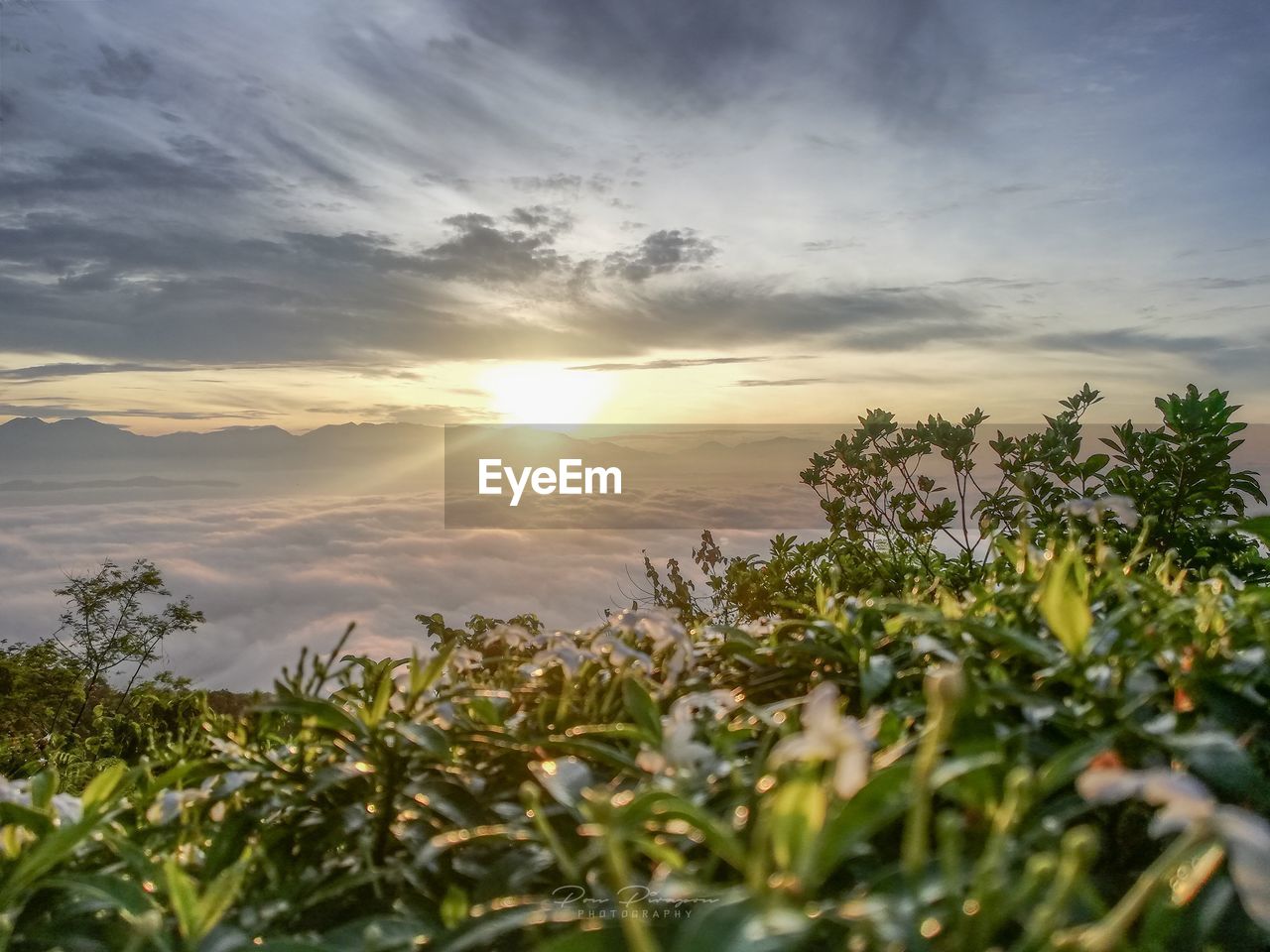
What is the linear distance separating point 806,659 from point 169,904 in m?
1.03

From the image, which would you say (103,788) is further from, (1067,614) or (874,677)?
(1067,614)

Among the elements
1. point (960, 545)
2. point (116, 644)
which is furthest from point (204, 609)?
point (960, 545)

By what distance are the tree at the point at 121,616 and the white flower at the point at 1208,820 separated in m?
20.5

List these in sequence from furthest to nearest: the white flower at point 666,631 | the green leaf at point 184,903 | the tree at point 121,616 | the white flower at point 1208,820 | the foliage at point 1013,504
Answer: the tree at point 121,616 < the foliage at point 1013,504 < the white flower at point 666,631 < the green leaf at point 184,903 < the white flower at point 1208,820

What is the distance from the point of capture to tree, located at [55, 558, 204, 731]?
1888 cm

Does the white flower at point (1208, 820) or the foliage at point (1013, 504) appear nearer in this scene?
the white flower at point (1208, 820)

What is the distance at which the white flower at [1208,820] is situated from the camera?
727mm

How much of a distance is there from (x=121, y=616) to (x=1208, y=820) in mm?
21403

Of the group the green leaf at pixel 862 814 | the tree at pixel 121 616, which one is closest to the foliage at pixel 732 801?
the green leaf at pixel 862 814

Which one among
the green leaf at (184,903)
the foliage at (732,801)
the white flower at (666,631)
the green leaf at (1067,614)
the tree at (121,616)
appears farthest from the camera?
the tree at (121,616)

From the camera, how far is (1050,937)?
31.6 inches

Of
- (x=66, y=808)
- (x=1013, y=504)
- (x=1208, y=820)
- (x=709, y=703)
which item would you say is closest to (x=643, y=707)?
(x=709, y=703)

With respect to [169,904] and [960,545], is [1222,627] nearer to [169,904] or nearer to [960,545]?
[169,904]

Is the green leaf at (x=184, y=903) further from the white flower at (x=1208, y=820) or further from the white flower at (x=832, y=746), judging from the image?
the white flower at (x=1208, y=820)
